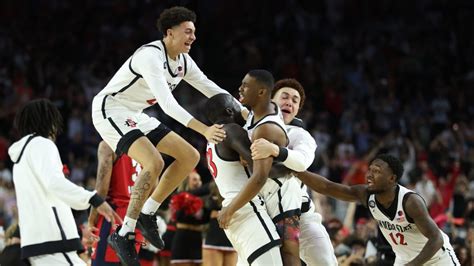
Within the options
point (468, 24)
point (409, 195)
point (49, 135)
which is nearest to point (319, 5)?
point (468, 24)

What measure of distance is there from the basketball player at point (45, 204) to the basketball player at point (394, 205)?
7.05 feet

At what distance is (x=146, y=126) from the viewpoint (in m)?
7.44

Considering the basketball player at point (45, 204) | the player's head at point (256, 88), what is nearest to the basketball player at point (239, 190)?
the player's head at point (256, 88)

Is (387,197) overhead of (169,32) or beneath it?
beneath

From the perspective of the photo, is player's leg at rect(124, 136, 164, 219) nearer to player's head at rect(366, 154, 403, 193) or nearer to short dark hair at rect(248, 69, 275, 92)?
short dark hair at rect(248, 69, 275, 92)

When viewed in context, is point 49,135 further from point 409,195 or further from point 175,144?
point 409,195

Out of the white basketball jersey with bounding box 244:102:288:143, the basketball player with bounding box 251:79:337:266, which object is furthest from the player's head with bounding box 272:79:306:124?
the white basketball jersey with bounding box 244:102:288:143

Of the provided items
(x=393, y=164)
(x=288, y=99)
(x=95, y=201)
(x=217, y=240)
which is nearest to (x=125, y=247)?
(x=95, y=201)

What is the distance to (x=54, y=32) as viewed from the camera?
1823cm

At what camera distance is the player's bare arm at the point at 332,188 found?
737 cm

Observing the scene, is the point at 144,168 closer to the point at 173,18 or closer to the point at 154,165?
the point at 154,165

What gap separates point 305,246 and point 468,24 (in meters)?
13.6

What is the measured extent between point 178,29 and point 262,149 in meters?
1.54

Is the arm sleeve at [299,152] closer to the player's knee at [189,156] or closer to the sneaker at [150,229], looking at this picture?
the player's knee at [189,156]
